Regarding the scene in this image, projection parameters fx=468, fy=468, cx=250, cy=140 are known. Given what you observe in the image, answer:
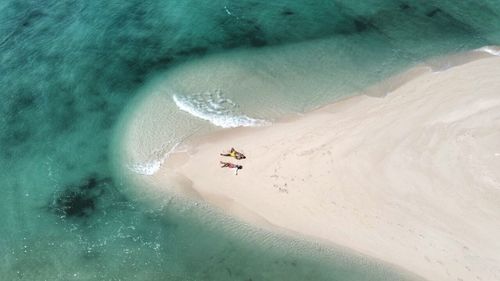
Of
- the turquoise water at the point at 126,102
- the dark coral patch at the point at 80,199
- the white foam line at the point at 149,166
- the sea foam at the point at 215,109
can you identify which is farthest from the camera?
the sea foam at the point at 215,109

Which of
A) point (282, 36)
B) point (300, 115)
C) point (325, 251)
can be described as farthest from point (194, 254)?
point (282, 36)

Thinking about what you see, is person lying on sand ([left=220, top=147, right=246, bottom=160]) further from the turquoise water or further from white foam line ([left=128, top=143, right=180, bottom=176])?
white foam line ([left=128, top=143, right=180, bottom=176])

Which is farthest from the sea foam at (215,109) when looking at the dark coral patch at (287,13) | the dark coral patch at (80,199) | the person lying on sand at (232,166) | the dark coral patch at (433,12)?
the dark coral patch at (433,12)

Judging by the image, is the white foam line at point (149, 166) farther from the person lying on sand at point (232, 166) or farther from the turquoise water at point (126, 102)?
the person lying on sand at point (232, 166)

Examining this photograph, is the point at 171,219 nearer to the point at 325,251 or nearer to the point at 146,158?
the point at 146,158

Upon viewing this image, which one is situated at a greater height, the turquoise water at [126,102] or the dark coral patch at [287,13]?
the dark coral patch at [287,13]
